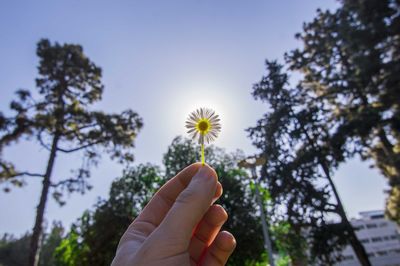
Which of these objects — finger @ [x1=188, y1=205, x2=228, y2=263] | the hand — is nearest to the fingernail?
the hand

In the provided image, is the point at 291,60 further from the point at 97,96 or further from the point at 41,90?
the point at 41,90

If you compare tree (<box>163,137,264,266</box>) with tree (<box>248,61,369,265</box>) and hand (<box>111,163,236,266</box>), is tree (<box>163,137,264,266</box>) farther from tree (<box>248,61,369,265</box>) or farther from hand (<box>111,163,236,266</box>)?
hand (<box>111,163,236,266</box>)

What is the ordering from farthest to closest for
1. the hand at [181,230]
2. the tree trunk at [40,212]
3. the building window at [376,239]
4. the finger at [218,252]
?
1. the building window at [376,239]
2. the tree trunk at [40,212]
3. the finger at [218,252]
4. the hand at [181,230]

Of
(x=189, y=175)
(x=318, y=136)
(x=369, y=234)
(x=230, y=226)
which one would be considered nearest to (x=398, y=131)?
(x=318, y=136)

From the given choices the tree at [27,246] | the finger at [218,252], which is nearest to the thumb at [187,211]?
the finger at [218,252]

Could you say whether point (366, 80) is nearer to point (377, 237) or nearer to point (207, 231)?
point (207, 231)

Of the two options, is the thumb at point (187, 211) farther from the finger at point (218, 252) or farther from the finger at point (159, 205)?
the finger at point (218, 252)

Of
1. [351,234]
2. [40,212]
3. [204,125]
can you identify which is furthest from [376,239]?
[204,125]
